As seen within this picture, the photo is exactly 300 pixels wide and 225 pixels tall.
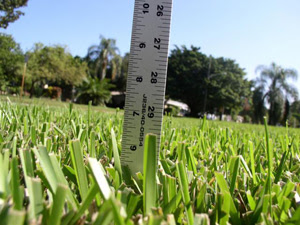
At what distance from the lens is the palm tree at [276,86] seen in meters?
37.9

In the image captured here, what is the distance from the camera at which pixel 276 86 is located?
126 feet

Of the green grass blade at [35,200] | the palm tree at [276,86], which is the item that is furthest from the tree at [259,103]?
the green grass blade at [35,200]

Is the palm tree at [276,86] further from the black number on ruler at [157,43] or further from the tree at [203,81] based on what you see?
the black number on ruler at [157,43]

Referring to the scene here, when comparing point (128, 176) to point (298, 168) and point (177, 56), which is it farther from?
point (177, 56)

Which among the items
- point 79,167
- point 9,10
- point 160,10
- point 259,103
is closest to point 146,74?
point 160,10

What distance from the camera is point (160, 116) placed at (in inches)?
32.4

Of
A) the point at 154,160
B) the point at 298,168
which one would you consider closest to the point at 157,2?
the point at 154,160

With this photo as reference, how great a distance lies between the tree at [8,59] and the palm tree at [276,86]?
34.3 m

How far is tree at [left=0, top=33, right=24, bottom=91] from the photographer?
25311 millimetres

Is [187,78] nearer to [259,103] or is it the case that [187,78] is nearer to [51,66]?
[259,103]

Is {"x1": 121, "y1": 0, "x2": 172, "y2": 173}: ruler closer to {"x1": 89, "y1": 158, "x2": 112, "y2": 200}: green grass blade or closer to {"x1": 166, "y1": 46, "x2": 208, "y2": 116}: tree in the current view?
{"x1": 89, "y1": 158, "x2": 112, "y2": 200}: green grass blade

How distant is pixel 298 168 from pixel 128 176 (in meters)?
0.83

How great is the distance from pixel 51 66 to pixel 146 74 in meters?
32.4

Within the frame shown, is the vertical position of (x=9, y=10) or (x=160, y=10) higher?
(x=9, y=10)
